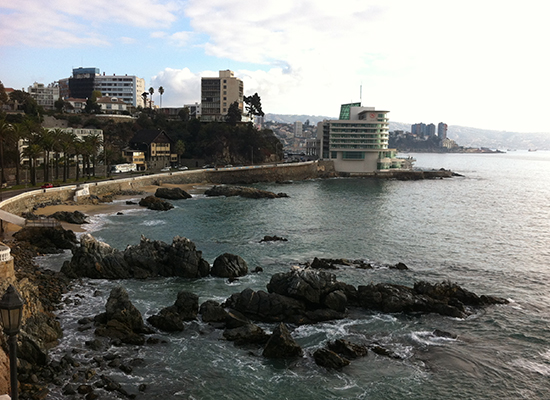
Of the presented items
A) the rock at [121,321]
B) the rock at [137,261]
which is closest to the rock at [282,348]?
the rock at [121,321]

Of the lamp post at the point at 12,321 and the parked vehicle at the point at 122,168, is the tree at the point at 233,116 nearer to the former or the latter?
the parked vehicle at the point at 122,168

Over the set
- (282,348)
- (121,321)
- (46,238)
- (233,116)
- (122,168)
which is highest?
(233,116)

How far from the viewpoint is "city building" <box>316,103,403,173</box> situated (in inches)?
5640

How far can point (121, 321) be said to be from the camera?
26.2 meters

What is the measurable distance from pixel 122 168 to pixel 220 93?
7603 centimetres

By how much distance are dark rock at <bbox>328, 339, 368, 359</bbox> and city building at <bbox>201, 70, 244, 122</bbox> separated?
6068 inches

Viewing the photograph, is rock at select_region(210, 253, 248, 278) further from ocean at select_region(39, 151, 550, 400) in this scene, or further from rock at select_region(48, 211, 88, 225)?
rock at select_region(48, 211, 88, 225)

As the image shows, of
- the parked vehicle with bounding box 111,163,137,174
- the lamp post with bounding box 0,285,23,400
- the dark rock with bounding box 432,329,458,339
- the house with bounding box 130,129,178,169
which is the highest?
the house with bounding box 130,129,178,169

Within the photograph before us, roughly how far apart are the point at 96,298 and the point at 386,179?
392 feet

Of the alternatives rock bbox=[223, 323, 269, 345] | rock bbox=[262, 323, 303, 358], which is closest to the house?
rock bbox=[223, 323, 269, 345]

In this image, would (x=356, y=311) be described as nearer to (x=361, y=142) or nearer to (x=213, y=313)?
(x=213, y=313)

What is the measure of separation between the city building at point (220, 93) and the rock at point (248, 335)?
498 ft

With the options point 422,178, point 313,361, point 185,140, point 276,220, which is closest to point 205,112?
point 185,140

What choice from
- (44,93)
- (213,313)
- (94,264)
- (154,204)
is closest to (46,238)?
(94,264)
